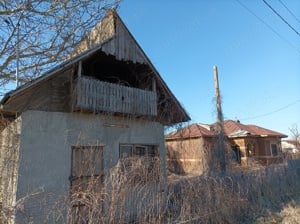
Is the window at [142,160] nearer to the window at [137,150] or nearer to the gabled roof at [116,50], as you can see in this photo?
the window at [137,150]

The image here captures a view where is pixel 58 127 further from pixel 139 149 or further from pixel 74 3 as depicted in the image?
pixel 74 3

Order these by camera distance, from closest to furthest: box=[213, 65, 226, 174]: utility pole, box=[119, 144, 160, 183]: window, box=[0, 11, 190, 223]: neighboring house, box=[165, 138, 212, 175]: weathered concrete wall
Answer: box=[119, 144, 160, 183]: window, box=[0, 11, 190, 223]: neighboring house, box=[213, 65, 226, 174]: utility pole, box=[165, 138, 212, 175]: weathered concrete wall

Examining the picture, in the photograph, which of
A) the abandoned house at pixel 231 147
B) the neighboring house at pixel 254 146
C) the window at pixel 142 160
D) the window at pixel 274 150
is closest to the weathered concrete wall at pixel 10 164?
the window at pixel 142 160

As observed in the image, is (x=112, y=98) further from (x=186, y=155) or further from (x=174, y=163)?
(x=174, y=163)

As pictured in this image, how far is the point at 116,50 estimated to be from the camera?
7832 millimetres

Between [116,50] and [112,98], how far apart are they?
1.75 meters

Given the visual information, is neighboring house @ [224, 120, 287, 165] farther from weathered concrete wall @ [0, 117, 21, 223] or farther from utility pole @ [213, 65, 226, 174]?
weathered concrete wall @ [0, 117, 21, 223]

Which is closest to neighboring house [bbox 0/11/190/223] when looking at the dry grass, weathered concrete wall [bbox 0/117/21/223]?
weathered concrete wall [bbox 0/117/21/223]

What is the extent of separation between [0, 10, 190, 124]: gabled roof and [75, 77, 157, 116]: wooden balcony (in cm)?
69

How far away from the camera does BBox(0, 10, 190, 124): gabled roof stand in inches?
270

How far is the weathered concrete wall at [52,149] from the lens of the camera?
19.5ft

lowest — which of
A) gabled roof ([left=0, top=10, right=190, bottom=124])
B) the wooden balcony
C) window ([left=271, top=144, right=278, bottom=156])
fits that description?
window ([left=271, top=144, right=278, bottom=156])

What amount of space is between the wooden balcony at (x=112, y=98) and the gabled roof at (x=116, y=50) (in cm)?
69

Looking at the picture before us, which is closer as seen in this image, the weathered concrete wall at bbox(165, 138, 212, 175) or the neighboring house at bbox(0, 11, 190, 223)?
the neighboring house at bbox(0, 11, 190, 223)
